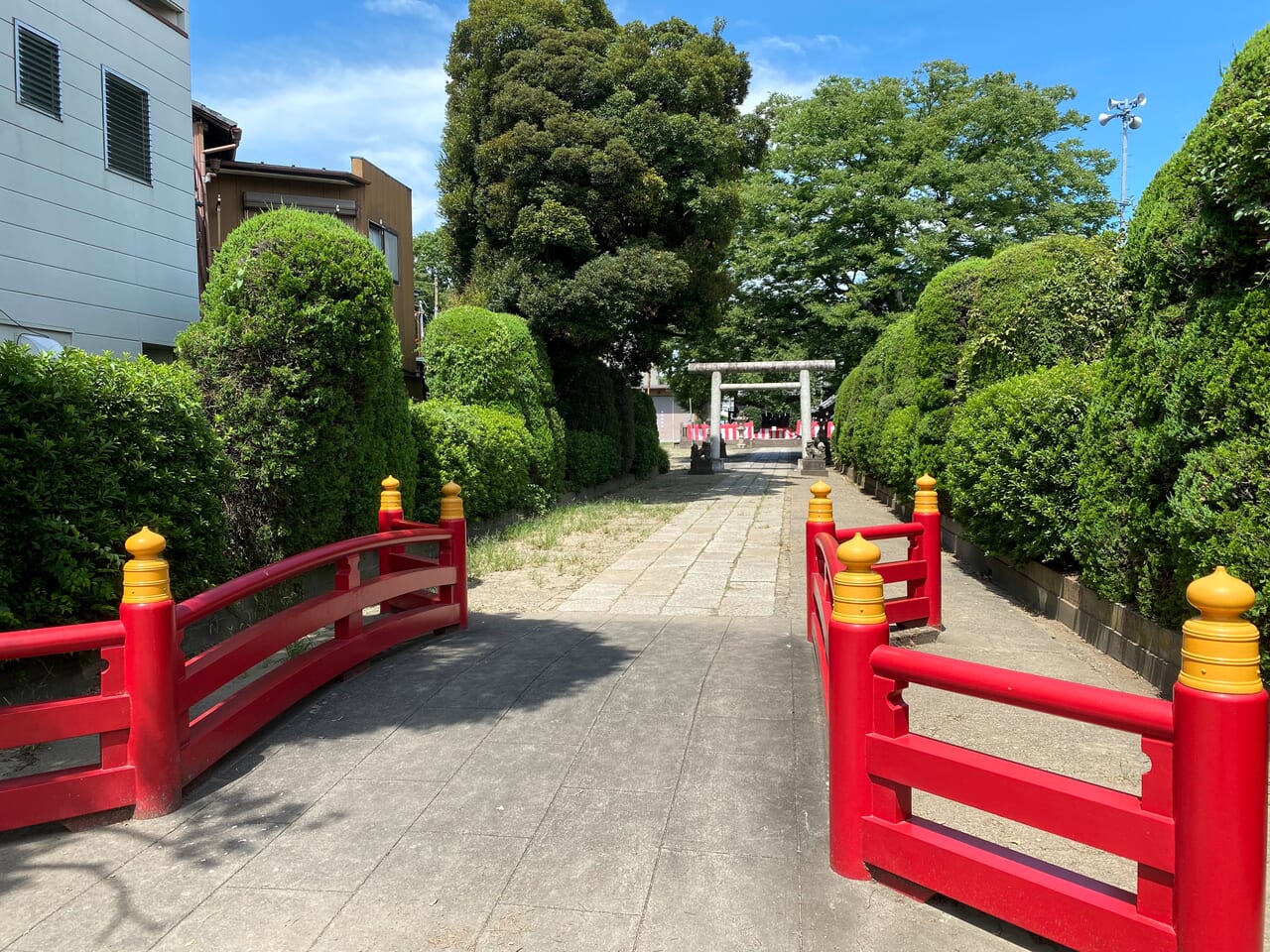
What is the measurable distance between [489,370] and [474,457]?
8.86ft

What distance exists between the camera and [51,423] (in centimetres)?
459

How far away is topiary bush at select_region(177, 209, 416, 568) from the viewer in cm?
676

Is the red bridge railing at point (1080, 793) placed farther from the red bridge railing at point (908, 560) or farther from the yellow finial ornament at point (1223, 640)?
the red bridge railing at point (908, 560)

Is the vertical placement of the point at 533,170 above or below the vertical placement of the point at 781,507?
above

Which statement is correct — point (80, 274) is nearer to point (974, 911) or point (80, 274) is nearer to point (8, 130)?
point (8, 130)

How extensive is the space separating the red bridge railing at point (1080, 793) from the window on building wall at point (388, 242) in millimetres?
17308

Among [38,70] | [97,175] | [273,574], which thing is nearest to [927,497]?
[273,574]

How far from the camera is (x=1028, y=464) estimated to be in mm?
7199

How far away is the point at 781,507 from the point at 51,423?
13687 millimetres

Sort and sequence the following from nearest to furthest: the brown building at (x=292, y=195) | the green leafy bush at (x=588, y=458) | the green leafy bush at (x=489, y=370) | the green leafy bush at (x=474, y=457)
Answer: the green leafy bush at (x=474, y=457) < the green leafy bush at (x=489, y=370) < the brown building at (x=292, y=195) < the green leafy bush at (x=588, y=458)

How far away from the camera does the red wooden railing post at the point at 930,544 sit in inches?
254

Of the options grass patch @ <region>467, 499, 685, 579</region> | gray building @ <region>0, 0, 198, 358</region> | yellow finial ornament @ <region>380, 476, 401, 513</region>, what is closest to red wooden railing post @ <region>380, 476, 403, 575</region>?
yellow finial ornament @ <region>380, 476, 401, 513</region>

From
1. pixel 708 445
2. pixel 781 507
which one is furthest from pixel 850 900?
pixel 708 445

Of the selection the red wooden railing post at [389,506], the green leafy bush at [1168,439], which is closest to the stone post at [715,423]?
the red wooden railing post at [389,506]
